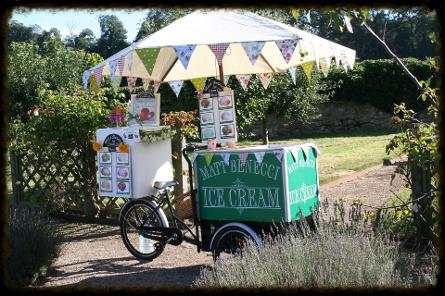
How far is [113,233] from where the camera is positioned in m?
7.82

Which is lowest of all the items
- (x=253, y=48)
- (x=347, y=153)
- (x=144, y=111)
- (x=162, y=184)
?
(x=347, y=153)

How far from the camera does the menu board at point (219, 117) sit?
249 inches

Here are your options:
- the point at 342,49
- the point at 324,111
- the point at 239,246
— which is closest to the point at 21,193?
the point at 239,246

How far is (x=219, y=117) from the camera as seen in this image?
21.0ft

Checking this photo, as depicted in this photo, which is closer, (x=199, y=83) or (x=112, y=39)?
(x=199, y=83)

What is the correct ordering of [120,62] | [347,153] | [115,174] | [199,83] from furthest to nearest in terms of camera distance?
[347,153]
[199,83]
[115,174]
[120,62]

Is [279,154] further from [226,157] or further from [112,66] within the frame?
[112,66]

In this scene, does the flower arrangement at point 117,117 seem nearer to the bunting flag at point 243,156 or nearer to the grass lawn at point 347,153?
the bunting flag at point 243,156

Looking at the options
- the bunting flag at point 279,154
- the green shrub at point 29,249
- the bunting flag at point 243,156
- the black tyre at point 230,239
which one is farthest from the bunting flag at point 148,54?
the green shrub at point 29,249

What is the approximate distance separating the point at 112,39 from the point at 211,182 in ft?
71.3

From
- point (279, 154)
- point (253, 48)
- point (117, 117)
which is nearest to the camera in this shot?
point (279, 154)

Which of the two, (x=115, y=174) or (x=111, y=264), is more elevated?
(x=115, y=174)

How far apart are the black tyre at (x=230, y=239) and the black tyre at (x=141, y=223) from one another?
2.79 ft

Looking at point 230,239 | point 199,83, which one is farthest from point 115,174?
point 199,83
